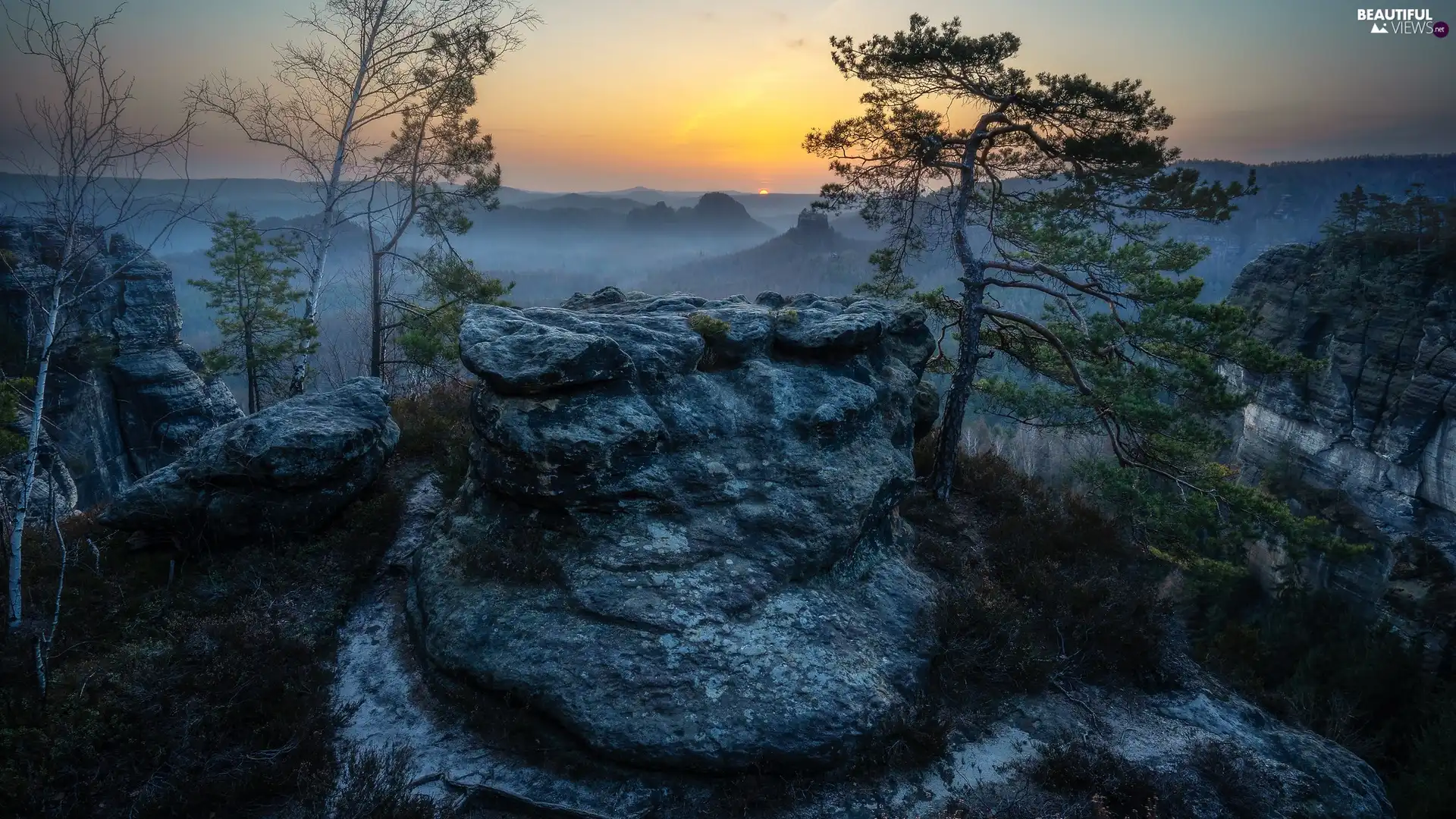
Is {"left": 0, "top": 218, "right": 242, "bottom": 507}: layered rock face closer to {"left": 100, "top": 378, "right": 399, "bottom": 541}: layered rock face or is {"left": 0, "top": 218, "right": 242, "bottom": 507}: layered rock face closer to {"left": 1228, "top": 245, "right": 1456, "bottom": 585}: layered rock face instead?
Answer: {"left": 100, "top": 378, "right": 399, "bottom": 541}: layered rock face

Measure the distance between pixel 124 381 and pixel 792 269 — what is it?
514 ft

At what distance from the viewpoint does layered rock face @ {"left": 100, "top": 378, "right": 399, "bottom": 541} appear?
8.90m

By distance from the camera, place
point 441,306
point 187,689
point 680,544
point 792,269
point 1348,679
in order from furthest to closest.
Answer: point 792,269, point 1348,679, point 441,306, point 680,544, point 187,689

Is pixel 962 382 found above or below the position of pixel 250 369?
above

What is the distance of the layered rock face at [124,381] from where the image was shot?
26.3 metres

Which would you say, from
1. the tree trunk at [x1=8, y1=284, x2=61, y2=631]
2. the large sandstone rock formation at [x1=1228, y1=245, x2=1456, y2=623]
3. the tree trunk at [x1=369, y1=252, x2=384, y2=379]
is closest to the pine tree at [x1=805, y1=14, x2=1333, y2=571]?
the tree trunk at [x1=8, y1=284, x2=61, y2=631]

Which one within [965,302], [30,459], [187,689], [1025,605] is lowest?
[1025,605]

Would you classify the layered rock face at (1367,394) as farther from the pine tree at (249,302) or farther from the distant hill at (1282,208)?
the distant hill at (1282,208)

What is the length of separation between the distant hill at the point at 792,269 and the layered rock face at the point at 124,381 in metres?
126

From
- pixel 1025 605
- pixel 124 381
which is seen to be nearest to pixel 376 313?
pixel 1025 605

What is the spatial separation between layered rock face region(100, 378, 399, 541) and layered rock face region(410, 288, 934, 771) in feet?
7.29

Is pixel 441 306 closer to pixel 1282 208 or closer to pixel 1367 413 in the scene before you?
pixel 1367 413

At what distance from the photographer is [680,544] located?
26.5 ft

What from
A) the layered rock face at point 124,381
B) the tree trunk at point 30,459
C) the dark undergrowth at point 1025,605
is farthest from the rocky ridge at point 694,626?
the layered rock face at point 124,381
